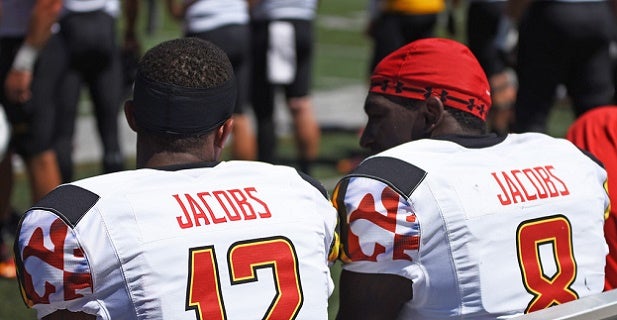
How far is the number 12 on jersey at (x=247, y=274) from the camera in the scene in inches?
81.8

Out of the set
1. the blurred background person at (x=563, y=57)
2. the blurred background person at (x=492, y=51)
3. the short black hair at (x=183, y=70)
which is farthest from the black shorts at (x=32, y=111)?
the blurred background person at (x=492, y=51)

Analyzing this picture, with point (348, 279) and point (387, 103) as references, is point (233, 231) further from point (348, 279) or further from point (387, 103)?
point (387, 103)

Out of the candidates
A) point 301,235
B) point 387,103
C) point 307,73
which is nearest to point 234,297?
point 301,235

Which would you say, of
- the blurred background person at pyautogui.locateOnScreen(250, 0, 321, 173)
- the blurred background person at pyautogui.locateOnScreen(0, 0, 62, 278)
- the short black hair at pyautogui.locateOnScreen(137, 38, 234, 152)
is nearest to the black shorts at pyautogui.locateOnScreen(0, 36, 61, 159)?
the blurred background person at pyautogui.locateOnScreen(0, 0, 62, 278)

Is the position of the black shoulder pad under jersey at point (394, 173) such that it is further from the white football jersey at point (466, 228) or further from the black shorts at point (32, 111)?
the black shorts at point (32, 111)

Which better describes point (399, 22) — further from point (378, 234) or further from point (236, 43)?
point (378, 234)

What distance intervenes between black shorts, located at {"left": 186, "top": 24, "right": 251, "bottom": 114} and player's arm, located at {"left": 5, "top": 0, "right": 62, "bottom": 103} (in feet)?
3.47

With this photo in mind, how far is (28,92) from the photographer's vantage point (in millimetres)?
4770

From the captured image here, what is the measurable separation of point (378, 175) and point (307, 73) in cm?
393

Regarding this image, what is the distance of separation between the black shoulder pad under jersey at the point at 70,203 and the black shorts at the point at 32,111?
9.31 feet

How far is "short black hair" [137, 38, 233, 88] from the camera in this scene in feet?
7.23

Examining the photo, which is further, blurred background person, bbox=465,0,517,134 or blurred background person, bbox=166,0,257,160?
blurred background person, bbox=465,0,517,134

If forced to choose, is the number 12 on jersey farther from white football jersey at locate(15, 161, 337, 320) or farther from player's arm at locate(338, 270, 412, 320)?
player's arm at locate(338, 270, 412, 320)

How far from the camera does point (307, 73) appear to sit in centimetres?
625
